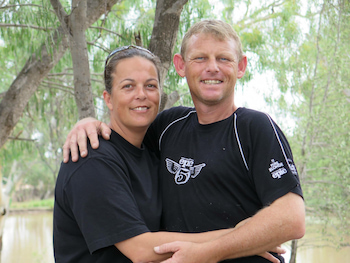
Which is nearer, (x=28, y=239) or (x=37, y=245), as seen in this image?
(x=37, y=245)

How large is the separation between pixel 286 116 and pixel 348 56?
126 centimetres

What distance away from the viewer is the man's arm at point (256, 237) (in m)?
1.32

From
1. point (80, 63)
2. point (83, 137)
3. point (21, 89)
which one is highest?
point (21, 89)

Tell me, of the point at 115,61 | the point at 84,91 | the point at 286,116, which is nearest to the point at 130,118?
the point at 115,61

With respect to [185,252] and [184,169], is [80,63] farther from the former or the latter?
[185,252]

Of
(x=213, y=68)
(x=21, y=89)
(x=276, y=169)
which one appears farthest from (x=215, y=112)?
(x=21, y=89)

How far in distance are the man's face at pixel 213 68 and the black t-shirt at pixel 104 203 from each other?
0.38 m

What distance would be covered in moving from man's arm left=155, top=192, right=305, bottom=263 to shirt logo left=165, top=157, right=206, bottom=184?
30 cm

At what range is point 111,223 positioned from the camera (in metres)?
1.34

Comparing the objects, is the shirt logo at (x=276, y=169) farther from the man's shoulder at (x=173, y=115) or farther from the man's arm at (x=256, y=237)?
the man's shoulder at (x=173, y=115)

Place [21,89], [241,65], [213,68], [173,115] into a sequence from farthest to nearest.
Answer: [21,89] < [173,115] < [241,65] < [213,68]

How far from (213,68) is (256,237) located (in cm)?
70

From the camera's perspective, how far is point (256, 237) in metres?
1.32

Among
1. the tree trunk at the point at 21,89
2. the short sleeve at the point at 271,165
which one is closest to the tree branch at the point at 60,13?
the short sleeve at the point at 271,165
